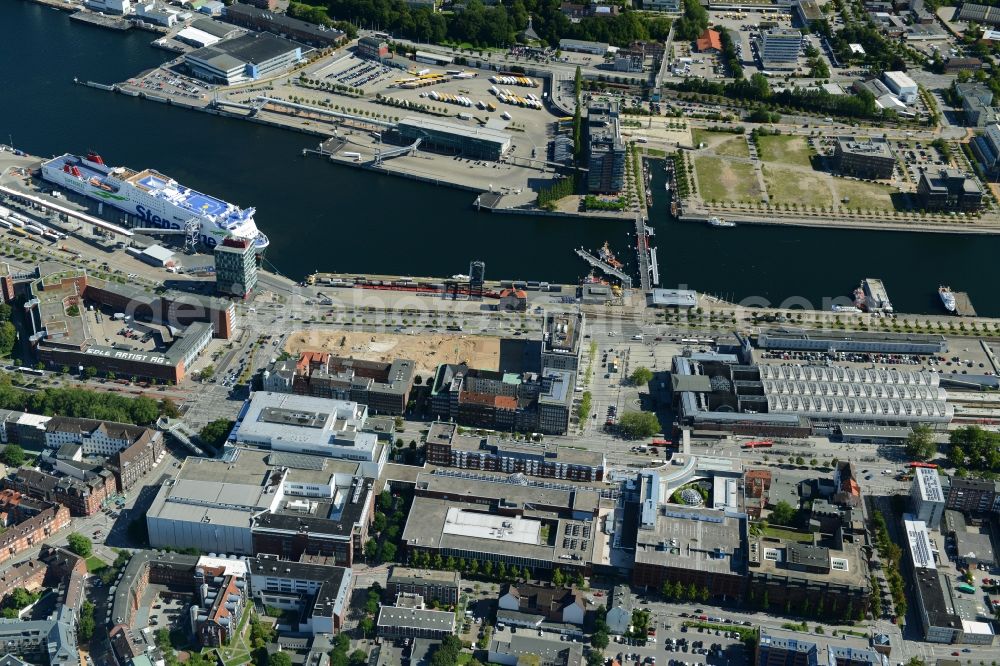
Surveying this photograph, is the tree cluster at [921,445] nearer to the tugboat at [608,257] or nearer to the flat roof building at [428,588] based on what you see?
the tugboat at [608,257]

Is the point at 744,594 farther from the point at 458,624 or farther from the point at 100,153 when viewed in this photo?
the point at 100,153

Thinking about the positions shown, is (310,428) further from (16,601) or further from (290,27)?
(290,27)

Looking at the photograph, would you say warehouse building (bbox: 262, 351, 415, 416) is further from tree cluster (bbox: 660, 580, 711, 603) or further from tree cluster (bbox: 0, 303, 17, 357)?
tree cluster (bbox: 660, 580, 711, 603)

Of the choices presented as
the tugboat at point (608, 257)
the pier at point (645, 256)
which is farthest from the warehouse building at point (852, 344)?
the tugboat at point (608, 257)

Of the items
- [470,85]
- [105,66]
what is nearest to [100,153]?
[105,66]

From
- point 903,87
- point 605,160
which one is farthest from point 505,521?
point 903,87

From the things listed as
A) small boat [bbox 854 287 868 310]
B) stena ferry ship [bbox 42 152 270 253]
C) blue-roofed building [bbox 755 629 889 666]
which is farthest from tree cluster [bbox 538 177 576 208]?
blue-roofed building [bbox 755 629 889 666]
